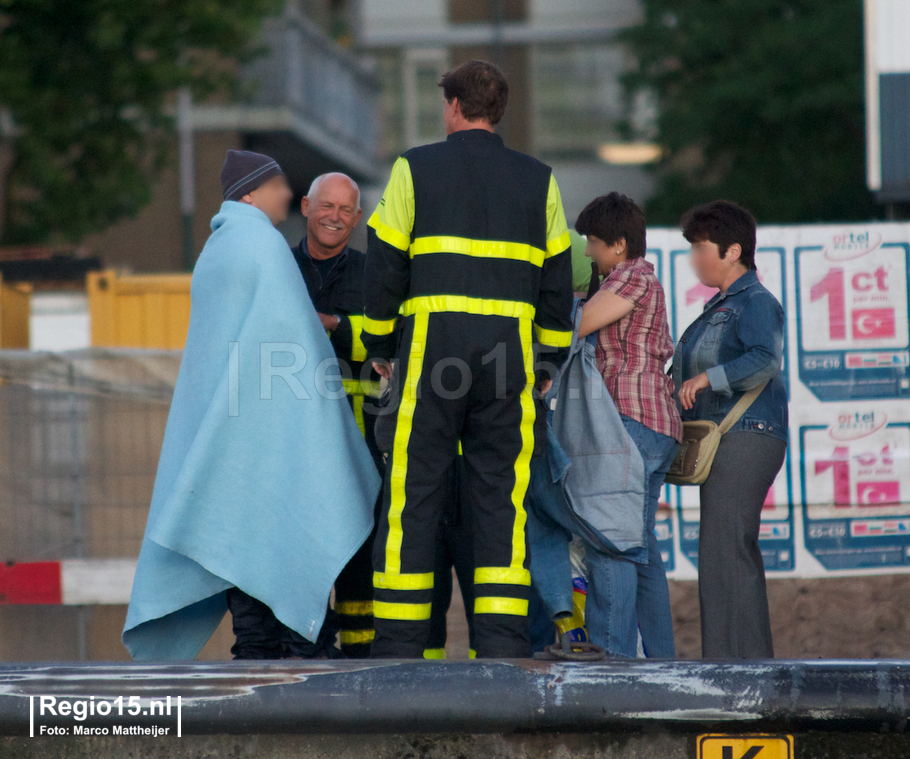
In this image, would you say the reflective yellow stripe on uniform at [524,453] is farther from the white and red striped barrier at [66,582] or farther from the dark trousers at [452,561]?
the white and red striped barrier at [66,582]

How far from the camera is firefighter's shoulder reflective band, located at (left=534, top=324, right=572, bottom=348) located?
3.59 metres

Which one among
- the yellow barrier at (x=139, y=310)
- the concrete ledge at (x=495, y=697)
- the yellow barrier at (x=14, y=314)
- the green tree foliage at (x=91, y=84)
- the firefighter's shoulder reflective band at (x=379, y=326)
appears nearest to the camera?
the concrete ledge at (x=495, y=697)

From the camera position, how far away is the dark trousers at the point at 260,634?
364cm

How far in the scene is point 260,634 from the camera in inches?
144

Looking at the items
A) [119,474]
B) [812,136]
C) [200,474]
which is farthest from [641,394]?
[812,136]

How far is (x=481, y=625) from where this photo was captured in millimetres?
3391

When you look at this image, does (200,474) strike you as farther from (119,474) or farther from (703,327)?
(119,474)

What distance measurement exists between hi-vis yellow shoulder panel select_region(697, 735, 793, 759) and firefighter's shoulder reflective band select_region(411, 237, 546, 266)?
1578mm

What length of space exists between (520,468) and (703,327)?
102 cm

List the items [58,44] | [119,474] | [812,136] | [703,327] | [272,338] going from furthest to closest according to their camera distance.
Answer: [812,136] → [58,44] → [119,474] → [703,327] → [272,338]

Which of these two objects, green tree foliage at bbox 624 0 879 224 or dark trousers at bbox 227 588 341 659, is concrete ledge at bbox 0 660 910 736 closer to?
dark trousers at bbox 227 588 341 659

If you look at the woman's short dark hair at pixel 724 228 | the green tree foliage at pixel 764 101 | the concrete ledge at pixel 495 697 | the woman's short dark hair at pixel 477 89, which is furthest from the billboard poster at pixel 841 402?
the green tree foliage at pixel 764 101

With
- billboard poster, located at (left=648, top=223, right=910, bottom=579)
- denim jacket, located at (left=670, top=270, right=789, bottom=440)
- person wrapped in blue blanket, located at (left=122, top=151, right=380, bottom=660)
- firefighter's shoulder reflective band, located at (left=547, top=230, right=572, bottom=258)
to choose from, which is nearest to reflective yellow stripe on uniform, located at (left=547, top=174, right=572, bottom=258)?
firefighter's shoulder reflective band, located at (left=547, top=230, right=572, bottom=258)

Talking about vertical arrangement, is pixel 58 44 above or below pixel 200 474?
above
